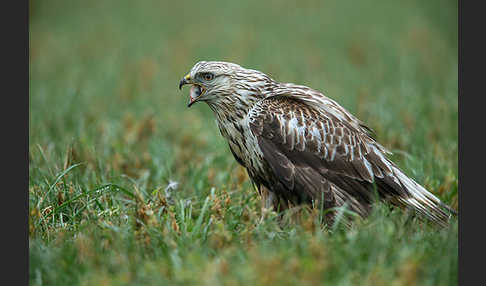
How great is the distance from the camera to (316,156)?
4301 millimetres

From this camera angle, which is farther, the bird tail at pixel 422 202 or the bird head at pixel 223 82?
the bird head at pixel 223 82

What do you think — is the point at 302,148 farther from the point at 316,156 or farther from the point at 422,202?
the point at 422,202

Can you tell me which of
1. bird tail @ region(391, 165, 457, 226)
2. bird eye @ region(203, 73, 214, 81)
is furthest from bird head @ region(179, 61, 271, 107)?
bird tail @ region(391, 165, 457, 226)

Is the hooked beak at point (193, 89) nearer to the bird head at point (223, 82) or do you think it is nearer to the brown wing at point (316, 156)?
the bird head at point (223, 82)

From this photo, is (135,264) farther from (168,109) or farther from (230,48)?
(230,48)

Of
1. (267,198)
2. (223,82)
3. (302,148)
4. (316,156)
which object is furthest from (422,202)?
(223,82)

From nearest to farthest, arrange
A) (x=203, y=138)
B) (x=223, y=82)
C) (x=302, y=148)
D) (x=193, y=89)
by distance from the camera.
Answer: (x=302, y=148) → (x=223, y=82) → (x=193, y=89) → (x=203, y=138)

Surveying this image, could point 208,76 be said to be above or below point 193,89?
above

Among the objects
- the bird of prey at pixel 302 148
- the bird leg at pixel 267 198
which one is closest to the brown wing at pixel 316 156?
the bird of prey at pixel 302 148

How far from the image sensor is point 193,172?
579 cm

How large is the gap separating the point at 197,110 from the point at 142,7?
8.17 meters

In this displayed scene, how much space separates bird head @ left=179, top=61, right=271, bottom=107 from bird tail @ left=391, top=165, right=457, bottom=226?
4.84 feet

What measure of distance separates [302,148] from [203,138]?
3.07 meters

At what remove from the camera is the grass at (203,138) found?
3229 mm
